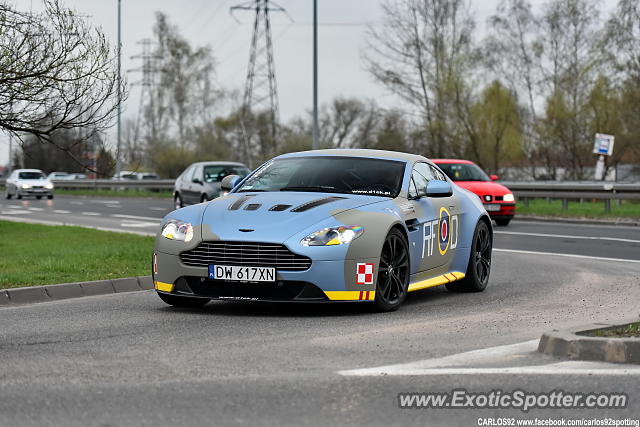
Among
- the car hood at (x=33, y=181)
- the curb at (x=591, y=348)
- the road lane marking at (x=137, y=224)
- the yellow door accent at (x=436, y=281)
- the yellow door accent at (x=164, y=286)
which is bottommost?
the car hood at (x=33, y=181)

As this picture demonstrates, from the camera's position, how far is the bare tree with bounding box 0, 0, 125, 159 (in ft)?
63.8

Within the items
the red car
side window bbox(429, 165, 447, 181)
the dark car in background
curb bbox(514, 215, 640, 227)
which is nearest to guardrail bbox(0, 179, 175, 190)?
the dark car in background

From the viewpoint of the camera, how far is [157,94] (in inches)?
3617

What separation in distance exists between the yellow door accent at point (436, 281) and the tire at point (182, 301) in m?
1.86

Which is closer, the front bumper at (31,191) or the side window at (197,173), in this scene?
the side window at (197,173)

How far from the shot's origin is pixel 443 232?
11.4 metres

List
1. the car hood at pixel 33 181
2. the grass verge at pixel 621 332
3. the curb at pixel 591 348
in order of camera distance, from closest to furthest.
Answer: the curb at pixel 591 348 < the grass verge at pixel 621 332 < the car hood at pixel 33 181

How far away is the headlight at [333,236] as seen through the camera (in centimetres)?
941

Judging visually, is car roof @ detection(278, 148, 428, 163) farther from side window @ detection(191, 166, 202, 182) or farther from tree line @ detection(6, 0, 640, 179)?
tree line @ detection(6, 0, 640, 179)

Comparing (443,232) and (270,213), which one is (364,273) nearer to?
(270,213)

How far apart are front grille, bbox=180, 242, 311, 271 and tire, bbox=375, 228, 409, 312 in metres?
0.80

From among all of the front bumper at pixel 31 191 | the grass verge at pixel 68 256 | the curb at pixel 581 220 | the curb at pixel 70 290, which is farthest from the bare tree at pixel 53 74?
the front bumper at pixel 31 191

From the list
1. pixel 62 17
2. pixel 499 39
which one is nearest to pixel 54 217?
pixel 62 17

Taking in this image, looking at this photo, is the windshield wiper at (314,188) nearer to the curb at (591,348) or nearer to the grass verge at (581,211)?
the curb at (591,348)
